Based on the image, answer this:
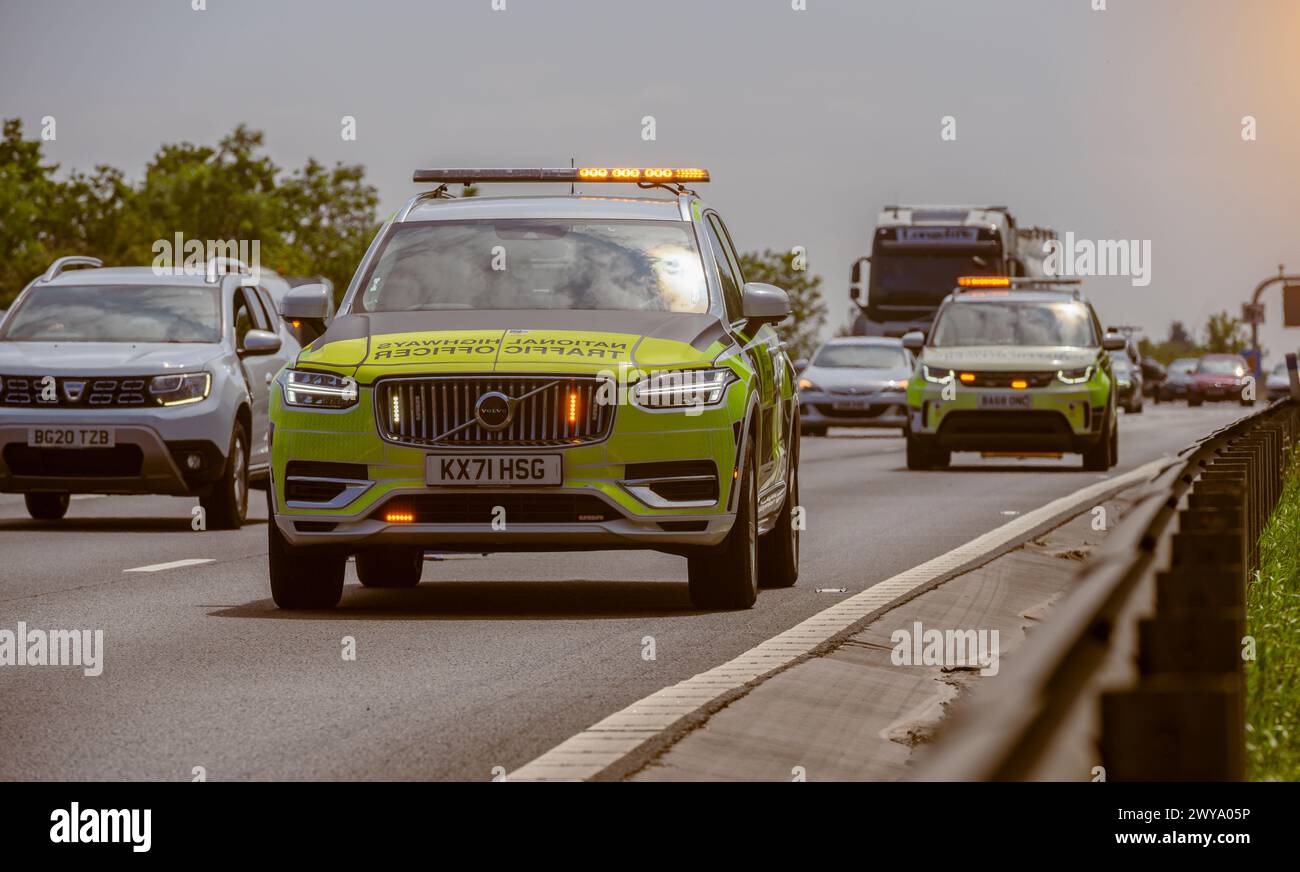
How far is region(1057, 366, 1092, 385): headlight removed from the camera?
27.3 m

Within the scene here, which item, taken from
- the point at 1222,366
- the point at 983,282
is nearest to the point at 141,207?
the point at 1222,366

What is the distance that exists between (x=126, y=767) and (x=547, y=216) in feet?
19.4

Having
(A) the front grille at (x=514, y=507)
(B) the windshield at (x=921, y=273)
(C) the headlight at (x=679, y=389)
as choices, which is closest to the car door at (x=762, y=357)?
(C) the headlight at (x=679, y=389)

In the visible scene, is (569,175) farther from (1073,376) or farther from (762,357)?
(1073,376)

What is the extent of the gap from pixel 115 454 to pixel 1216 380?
67286 millimetres

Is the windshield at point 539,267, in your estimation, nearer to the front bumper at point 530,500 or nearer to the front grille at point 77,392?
the front bumper at point 530,500

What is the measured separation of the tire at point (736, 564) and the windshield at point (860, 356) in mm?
28188

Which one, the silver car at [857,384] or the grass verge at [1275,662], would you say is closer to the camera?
the grass verge at [1275,662]

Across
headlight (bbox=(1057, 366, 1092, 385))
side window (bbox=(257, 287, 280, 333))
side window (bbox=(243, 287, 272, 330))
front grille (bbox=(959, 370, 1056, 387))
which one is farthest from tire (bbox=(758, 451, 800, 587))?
headlight (bbox=(1057, 366, 1092, 385))

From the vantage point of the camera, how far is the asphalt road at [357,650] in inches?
285

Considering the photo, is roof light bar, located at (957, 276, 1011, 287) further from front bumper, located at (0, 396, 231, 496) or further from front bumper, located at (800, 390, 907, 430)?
front bumper, located at (0, 396, 231, 496)

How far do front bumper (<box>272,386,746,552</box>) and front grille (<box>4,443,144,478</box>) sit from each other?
23.7 ft
